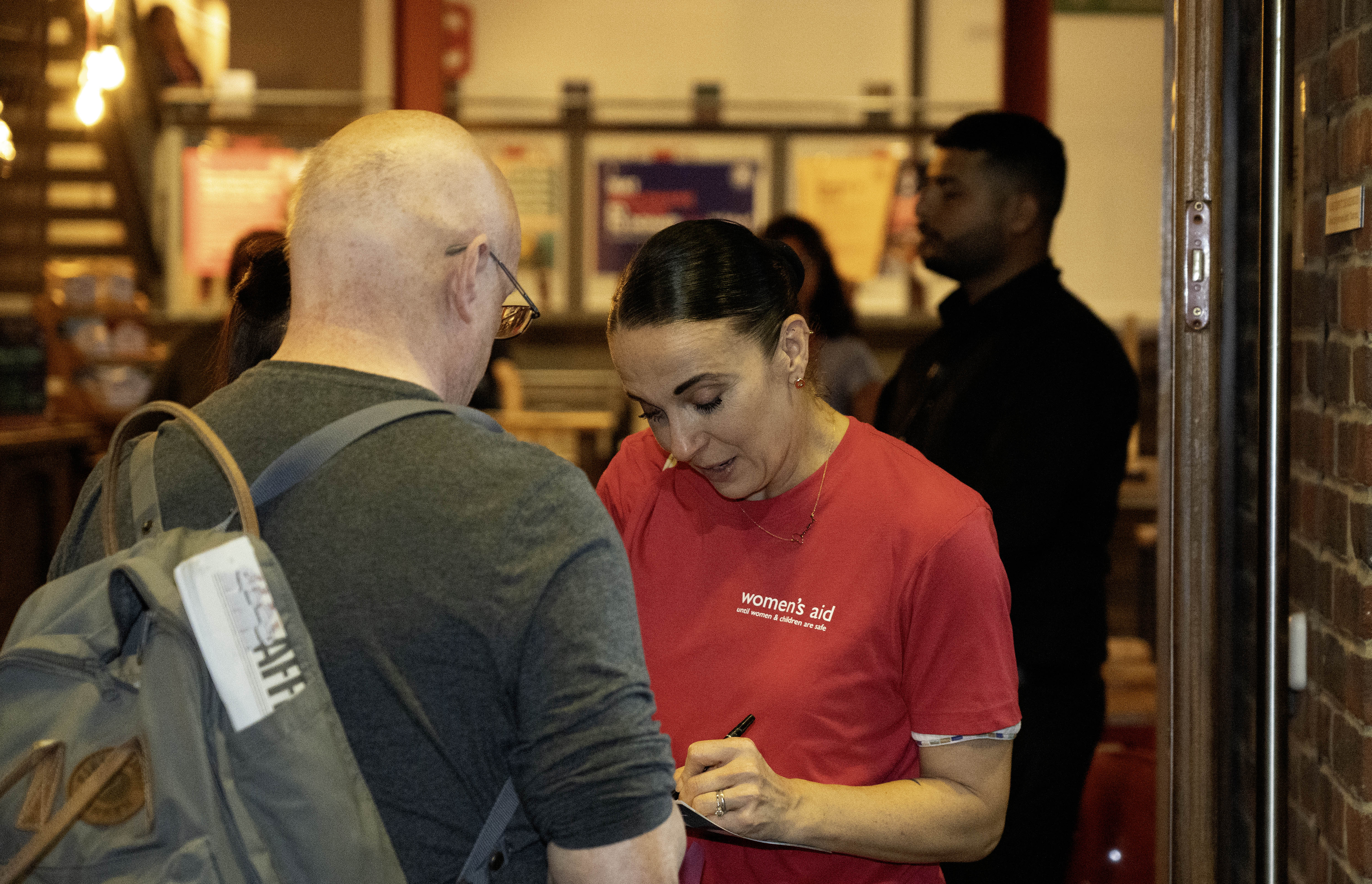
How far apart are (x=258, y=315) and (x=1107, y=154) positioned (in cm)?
866

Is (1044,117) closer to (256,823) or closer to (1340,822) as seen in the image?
(1340,822)

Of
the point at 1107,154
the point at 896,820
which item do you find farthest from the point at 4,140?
the point at 1107,154

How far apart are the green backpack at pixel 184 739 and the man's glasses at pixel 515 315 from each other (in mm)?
357

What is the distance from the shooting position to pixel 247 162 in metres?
8.79

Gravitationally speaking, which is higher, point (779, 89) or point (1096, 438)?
point (779, 89)

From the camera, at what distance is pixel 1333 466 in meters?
1.69

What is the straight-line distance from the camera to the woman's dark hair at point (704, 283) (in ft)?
5.37

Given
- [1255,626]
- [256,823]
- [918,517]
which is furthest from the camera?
[1255,626]

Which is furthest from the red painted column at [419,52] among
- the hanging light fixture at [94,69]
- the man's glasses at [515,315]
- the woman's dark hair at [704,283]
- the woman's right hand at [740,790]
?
the woman's right hand at [740,790]

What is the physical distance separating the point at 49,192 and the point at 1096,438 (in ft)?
29.8

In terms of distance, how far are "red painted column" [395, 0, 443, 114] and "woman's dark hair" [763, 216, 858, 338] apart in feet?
7.59

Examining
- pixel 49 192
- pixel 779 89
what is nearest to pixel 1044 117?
pixel 779 89

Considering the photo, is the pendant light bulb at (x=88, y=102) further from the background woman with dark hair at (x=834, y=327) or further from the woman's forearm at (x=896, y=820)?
the woman's forearm at (x=896, y=820)

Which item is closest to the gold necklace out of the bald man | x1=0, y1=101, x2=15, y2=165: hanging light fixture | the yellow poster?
the bald man
